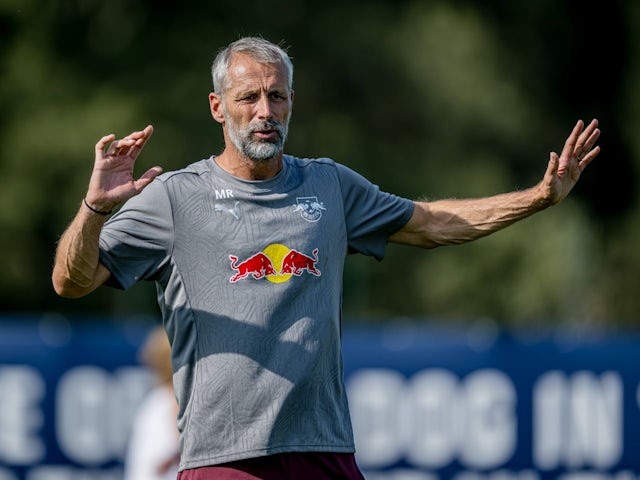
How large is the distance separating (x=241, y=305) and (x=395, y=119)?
25332mm

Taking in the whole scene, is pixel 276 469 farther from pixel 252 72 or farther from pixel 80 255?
pixel 252 72

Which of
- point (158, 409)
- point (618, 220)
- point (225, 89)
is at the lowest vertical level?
point (158, 409)

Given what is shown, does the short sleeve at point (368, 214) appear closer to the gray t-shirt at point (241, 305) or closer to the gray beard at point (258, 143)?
the gray t-shirt at point (241, 305)

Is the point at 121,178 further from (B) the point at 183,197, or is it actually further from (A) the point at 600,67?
(A) the point at 600,67

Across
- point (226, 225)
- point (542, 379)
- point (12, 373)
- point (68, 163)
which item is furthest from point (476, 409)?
point (68, 163)

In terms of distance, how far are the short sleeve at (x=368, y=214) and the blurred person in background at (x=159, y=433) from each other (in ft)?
8.30

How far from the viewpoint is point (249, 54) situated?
16.9 ft

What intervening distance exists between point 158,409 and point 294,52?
67.9 ft

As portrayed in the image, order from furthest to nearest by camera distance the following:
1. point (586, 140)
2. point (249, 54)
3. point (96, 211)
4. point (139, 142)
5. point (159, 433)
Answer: point (159, 433) → point (586, 140) → point (249, 54) → point (139, 142) → point (96, 211)

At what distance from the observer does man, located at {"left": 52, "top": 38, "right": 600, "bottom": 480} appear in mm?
4949

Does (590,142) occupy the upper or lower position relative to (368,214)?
upper

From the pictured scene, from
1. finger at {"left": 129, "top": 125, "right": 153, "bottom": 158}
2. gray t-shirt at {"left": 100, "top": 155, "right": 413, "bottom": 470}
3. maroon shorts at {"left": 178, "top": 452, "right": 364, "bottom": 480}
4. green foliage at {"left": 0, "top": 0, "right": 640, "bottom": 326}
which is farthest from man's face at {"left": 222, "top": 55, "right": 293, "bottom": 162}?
green foliage at {"left": 0, "top": 0, "right": 640, "bottom": 326}

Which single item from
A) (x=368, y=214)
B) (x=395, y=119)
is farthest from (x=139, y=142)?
(x=395, y=119)

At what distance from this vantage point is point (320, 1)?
2923cm
